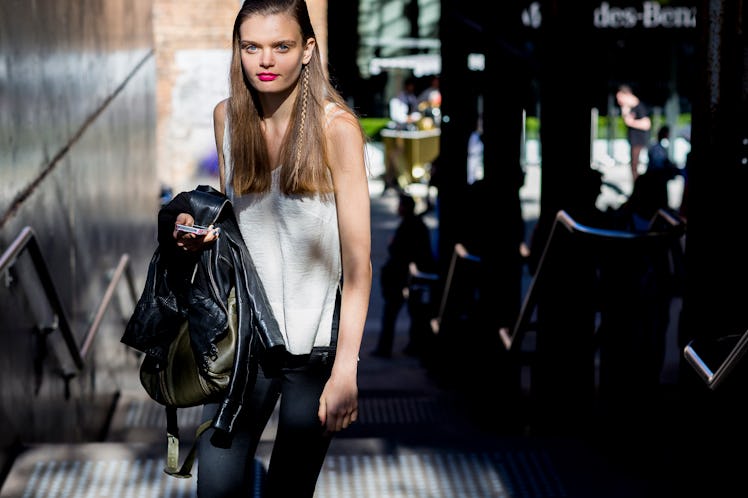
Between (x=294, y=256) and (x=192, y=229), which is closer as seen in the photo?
(x=192, y=229)

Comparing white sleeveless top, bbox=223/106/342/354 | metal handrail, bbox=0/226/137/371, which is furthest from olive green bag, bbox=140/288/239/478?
metal handrail, bbox=0/226/137/371

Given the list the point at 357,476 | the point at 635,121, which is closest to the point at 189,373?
the point at 357,476

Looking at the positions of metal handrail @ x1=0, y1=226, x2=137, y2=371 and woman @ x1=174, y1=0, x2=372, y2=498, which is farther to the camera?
metal handrail @ x1=0, y1=226, x2=137, y2=371

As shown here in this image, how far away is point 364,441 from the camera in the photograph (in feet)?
14.9

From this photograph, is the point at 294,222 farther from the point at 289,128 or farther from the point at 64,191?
the point at 64,191

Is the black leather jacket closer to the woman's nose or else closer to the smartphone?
the smartphone

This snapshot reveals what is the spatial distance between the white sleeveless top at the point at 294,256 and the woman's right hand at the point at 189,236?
122mm

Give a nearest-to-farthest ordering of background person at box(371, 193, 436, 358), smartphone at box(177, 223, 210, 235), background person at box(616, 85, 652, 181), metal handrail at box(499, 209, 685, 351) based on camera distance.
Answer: smartphone at box(177, 223, 210, 235), metal handrail at box(499, 209, 685, 351), background person at box(371, 193, 436, 358), background person at box(616, 85, 652, 181)

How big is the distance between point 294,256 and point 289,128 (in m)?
0.28

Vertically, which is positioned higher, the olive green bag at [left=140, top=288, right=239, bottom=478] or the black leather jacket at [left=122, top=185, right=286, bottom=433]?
the black leather jacket at [left=122, top=185, right=286, bottom=433]

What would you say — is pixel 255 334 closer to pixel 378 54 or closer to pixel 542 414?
pixel 542 414

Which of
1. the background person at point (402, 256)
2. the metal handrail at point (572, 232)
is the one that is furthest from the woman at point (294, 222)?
the background person at point (402, 256)

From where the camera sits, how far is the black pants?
2572 mm

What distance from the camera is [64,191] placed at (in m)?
5.77
